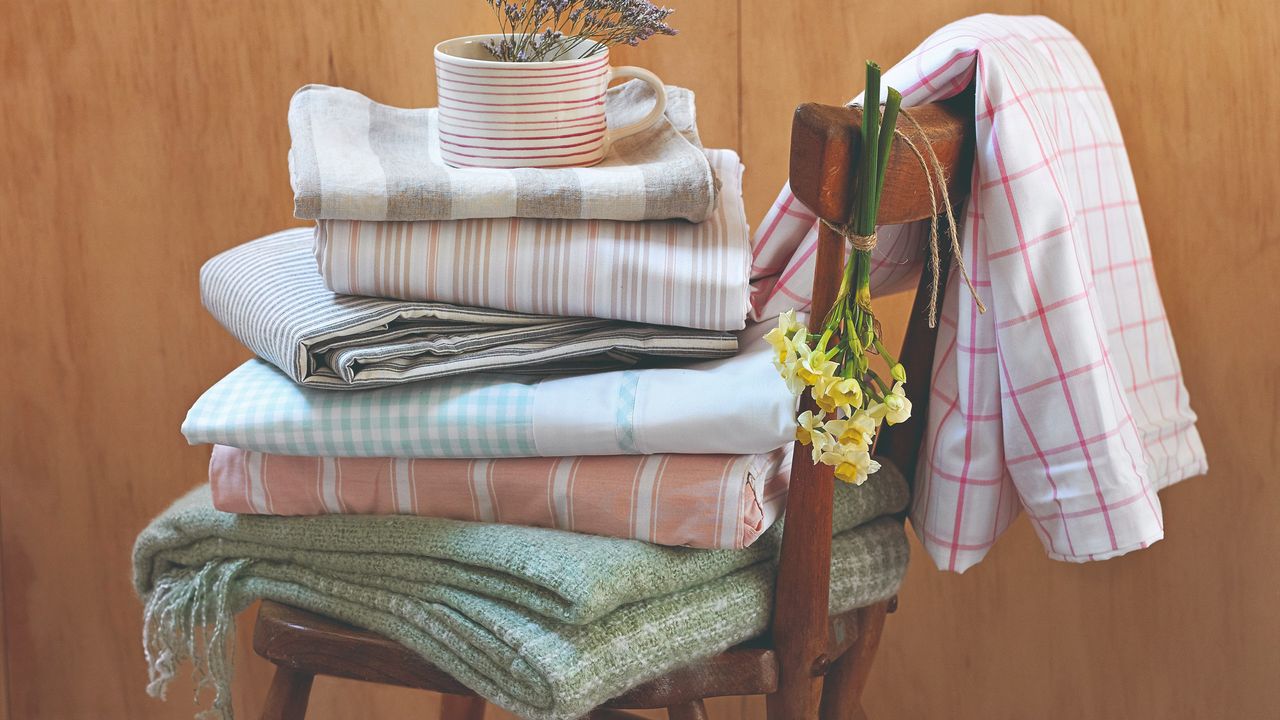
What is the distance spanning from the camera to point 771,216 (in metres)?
0.77

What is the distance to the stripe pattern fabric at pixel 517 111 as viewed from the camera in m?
0.73

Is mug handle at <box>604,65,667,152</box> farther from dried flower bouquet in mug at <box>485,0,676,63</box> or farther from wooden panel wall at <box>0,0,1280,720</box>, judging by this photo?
wooden panel wall at <box>0,0,1280,720</box>

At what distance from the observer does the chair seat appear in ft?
2.21

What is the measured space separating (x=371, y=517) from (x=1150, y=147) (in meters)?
0.73

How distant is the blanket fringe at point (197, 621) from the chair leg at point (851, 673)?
1.36 ft

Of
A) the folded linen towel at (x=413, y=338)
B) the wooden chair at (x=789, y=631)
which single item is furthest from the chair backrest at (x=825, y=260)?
the folded linen towel at (x=413, y=338)

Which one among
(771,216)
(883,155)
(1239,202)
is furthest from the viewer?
(1239,202)

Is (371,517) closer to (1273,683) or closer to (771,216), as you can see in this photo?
(771,216)

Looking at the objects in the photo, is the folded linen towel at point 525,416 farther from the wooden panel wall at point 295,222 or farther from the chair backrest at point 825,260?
the wooden panel wall at point 295,222

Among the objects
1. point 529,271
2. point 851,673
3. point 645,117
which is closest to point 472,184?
point 529,271

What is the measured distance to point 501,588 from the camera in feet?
2.10

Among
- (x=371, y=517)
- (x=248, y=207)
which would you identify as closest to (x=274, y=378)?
(x=371, y=517)

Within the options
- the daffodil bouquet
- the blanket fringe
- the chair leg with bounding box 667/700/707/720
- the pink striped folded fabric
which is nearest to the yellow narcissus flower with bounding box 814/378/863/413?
the daffodil bouquet

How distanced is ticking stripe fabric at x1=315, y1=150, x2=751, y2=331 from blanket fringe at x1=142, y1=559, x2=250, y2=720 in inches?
8.3
